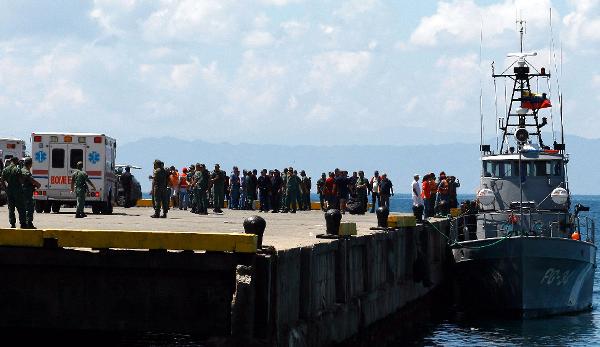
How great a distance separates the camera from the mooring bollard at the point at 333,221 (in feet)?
67.3

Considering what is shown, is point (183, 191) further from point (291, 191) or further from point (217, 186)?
point (217, 186)

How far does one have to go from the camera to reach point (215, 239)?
15742 mm

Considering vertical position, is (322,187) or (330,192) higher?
(322,187)

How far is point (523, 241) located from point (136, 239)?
17357mm

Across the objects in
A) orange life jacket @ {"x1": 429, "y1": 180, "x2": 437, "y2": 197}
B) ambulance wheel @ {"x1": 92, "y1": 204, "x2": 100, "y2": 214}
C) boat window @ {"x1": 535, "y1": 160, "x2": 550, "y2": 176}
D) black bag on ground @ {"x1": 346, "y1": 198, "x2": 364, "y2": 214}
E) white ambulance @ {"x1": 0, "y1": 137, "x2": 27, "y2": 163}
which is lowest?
ambulance wheel @ {"x1": 92, "y1": 204, "x2": 100, "y2": 214}

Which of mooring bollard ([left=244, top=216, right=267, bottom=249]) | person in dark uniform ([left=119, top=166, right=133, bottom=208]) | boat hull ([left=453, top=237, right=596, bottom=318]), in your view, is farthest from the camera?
person in dark uniform ([left=119, top=166, right=133, bottom=208])

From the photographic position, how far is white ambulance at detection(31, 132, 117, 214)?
129 feet

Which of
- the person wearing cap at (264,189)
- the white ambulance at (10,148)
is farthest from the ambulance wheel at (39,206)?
the person wearing cap at (264,189)

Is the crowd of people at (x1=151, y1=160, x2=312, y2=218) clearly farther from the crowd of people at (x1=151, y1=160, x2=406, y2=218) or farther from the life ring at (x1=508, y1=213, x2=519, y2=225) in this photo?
the life ring at (x1=508, y1=213, x2=519, y2=225)

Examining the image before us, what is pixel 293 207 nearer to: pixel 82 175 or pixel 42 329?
pixel 82 175

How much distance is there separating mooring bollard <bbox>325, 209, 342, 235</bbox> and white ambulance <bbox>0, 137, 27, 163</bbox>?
2983 centimetres

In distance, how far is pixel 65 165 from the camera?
130ft

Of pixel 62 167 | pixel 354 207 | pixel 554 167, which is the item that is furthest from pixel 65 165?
pixel 554 167

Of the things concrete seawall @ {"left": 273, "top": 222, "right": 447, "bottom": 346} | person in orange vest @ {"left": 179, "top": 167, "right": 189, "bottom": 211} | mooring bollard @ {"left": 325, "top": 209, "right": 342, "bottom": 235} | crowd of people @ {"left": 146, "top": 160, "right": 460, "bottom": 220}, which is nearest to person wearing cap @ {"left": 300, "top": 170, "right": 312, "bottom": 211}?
crowd of people @ {"left": 146, "top": 160, "right": 460, "bottom": 220}
